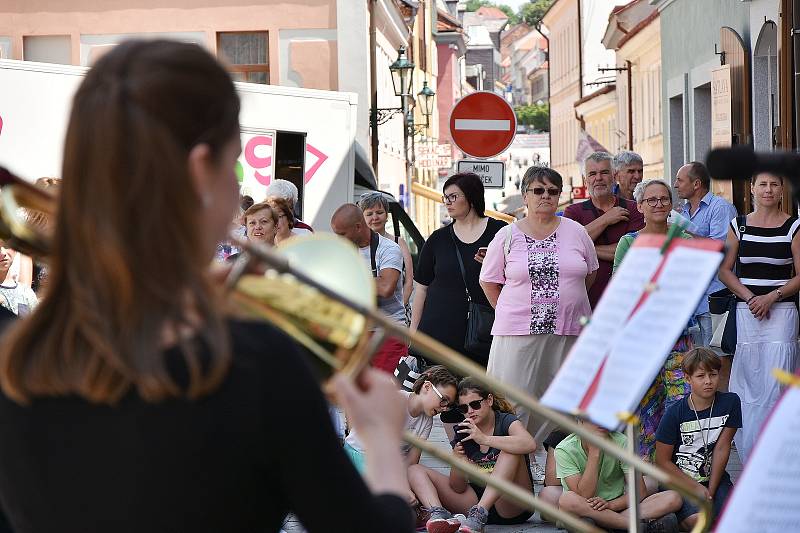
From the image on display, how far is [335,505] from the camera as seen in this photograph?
1809 millimetres

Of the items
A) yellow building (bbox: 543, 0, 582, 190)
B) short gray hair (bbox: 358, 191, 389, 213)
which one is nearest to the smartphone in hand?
short gray hair (bbox: 358, 191, 389, 213)

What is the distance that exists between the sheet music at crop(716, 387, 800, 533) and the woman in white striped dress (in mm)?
5793

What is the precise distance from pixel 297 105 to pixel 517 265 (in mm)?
8807

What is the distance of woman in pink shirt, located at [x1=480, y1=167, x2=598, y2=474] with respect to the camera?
8.03 meters

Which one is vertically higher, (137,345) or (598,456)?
(137,345)

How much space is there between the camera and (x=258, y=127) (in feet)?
52.3

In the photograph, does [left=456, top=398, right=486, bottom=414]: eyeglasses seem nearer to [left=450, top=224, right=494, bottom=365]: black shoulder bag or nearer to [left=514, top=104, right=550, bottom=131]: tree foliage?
[left=450, top=224, right=494, bottom=365]: black shoulder bag

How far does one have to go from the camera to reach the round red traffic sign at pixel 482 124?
13164 millimetres

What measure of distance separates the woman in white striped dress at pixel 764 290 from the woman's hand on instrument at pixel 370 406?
6262mm

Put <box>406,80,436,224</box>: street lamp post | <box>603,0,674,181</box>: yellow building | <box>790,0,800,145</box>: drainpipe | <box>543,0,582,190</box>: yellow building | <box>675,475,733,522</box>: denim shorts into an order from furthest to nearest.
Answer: <box>543,0,582,190</box>: yellow building < <box>603,0,674,181</box>: yellow building < <box>406,80,436,224</box>: street lamp post < <box>790,0,800,145</box>: drainpipe < <box>675,475,733,522</box>: denim shorts

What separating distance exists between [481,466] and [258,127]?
9.03 m

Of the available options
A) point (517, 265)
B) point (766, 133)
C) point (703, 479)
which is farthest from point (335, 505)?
point (766, 133)

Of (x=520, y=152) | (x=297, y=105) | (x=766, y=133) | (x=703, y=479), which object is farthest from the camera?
(x=520, y=152)

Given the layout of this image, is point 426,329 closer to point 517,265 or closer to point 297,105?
point 517,265
